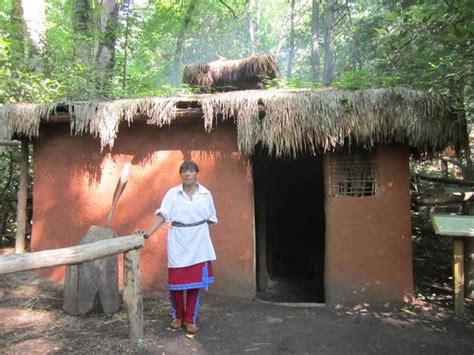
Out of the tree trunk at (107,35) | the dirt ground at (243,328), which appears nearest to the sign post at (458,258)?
the dirt ground at (243,328)

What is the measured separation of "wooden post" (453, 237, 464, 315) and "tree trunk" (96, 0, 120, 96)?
7683 mm

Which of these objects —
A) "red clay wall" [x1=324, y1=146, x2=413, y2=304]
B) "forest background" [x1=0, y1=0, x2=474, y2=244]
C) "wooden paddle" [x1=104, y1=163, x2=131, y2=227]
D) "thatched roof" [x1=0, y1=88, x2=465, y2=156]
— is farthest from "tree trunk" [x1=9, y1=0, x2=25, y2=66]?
"red clay wall" [x1=324, y1=146, x2=413, y2=304]

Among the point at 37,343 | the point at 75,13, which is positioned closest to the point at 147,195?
the point at 37,343

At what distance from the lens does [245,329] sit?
4492 mm

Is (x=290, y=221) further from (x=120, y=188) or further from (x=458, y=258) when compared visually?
(x=120, y=188)

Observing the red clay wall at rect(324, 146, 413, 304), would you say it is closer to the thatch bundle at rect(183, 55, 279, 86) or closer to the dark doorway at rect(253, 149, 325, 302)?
the dark doorway at rect(253, 149, 325, 302)

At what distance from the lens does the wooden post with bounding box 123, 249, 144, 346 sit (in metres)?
3.78

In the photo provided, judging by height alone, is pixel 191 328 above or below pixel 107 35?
below

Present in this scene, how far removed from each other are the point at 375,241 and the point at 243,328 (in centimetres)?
193

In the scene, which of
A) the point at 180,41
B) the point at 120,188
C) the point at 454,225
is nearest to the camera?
the point at 454,225

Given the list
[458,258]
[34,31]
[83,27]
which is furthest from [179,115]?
[83,27]

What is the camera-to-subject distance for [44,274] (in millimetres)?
5906

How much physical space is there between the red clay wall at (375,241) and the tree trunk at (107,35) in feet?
21.7

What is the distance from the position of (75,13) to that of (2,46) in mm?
3768
